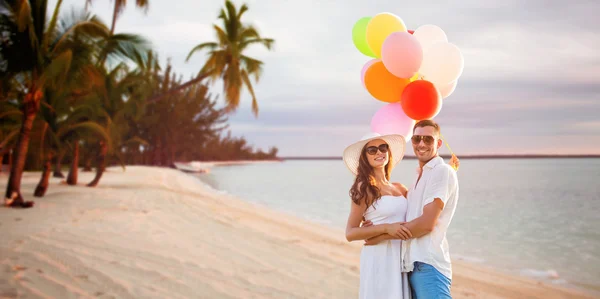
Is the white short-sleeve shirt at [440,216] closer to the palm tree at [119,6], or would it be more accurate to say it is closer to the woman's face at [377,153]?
the woman's face at [377,153]

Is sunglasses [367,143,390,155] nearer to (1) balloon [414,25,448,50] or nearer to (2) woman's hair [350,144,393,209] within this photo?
(2) woman's hair [350,144,393,209]

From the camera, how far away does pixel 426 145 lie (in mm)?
2346

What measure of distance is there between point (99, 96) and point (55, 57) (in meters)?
4.70

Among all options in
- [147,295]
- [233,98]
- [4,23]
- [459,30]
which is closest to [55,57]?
[4,23]

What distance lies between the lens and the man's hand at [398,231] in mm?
2197

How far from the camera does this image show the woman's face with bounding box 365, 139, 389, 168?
253cm

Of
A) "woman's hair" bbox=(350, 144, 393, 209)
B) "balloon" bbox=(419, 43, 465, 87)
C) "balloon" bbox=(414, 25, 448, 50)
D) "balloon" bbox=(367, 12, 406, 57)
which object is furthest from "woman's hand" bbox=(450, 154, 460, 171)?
"balloon" bbox=(367, 12, 406, 57)

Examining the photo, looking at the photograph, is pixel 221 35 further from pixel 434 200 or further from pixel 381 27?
pixel 434 200

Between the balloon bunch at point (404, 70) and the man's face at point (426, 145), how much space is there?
1.34 ft

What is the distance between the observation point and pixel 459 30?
30.2 ft

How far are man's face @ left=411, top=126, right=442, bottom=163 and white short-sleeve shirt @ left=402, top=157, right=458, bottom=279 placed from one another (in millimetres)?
58

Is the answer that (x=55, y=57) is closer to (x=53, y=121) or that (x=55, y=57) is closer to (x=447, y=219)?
(x=53, y=121)

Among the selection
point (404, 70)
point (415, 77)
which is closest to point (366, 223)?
point (404, 70)

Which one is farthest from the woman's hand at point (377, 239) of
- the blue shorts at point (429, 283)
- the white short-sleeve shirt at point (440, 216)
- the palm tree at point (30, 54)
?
the palm tree at point (30, 54)
